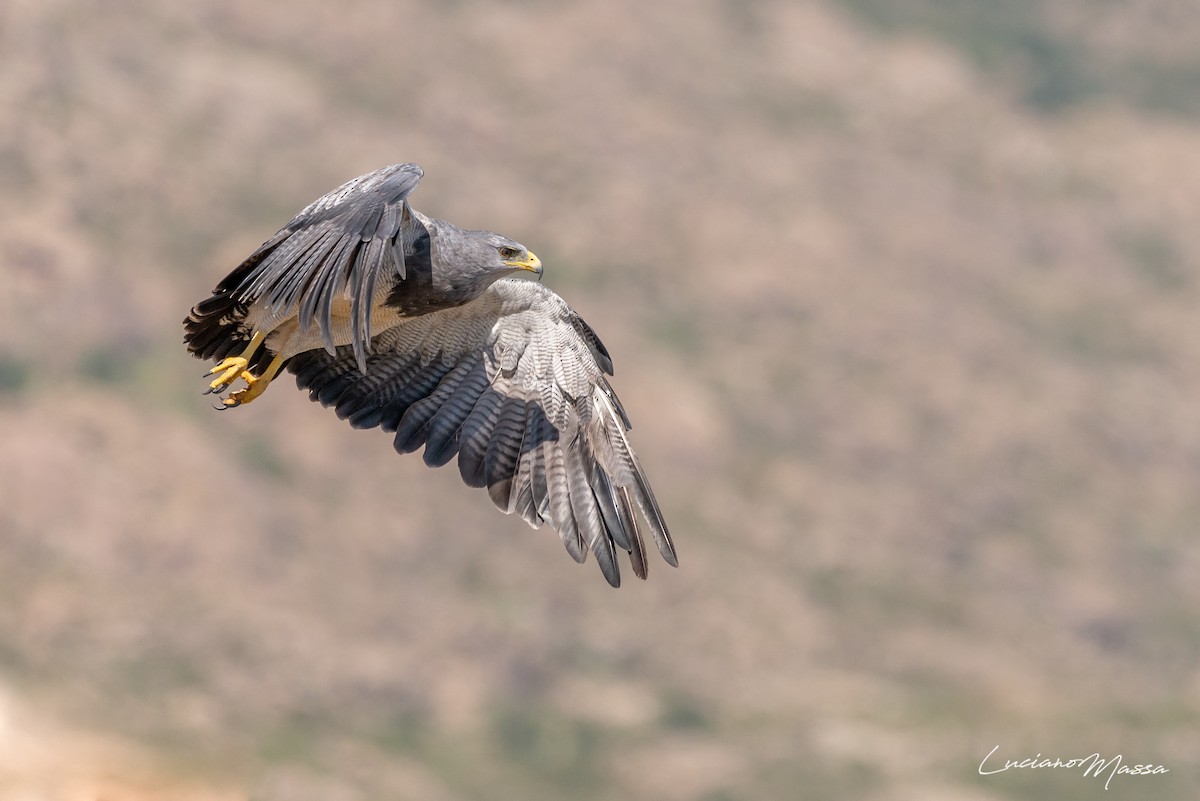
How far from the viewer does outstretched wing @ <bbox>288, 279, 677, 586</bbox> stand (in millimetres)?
17234

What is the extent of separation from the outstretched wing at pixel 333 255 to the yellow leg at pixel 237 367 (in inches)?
51.5

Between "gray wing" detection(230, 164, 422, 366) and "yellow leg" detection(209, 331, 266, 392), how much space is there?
1347 mm

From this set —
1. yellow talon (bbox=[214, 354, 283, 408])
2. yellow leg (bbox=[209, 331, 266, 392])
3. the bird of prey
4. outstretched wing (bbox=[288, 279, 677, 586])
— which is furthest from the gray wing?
outstretched wing (bbox=[288, 279, 677, 586])

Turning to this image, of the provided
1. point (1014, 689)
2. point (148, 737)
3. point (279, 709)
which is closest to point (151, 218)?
point (279, 709)

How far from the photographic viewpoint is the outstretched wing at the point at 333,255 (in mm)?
14484

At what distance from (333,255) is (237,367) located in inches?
102

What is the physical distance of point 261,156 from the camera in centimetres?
7044

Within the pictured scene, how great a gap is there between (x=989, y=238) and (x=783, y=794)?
34904mm

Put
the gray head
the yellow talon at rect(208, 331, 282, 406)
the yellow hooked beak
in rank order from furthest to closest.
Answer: the yellow hooked beak, the yellow talon at rect(208, 331, 282, 406), the gray head

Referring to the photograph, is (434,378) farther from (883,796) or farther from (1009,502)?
(1009,502)
